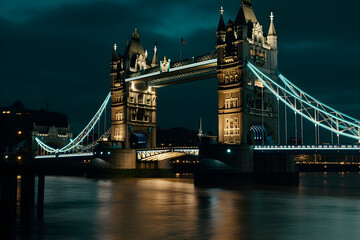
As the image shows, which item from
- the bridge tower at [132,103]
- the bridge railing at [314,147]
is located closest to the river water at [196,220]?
the bridge railing at [314,147]

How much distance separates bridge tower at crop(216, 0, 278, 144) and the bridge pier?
8.57ft

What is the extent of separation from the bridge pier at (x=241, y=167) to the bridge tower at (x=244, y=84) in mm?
2614

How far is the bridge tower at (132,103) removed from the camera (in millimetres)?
75844

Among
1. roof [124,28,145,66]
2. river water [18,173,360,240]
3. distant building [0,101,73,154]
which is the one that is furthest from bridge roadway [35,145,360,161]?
distant building [0,101,73,154]

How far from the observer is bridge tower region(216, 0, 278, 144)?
55406 millimetres

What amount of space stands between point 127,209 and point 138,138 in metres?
50.9

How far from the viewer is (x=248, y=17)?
58219 mm

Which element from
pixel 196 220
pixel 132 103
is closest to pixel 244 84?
pixel 132 103

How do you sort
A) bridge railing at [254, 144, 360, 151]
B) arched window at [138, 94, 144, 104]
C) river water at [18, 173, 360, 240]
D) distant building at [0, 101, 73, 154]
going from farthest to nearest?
distant building at [0, 101, 73, 154]
arched window at [138, 94, 144, 104]
bridge railing at [254, 144, 360, 151]
river water at [18, 173, 360, 240]

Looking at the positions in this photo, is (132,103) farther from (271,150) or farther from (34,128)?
(34,128)

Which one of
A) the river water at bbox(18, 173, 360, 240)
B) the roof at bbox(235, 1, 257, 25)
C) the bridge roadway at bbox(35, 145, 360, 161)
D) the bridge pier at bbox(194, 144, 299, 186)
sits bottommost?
the river water at bbox(18, 173, 360, 240)

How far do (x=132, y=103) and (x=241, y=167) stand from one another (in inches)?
1137

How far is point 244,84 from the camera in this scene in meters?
55.4

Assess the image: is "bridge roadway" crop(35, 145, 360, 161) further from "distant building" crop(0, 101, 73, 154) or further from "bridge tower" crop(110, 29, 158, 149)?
"distant building" crop(0, 101, 73, 154)
